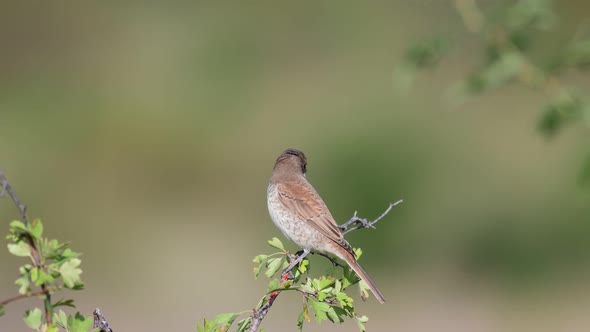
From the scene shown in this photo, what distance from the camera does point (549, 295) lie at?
1064cm

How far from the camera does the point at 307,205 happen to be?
5219 millimetres

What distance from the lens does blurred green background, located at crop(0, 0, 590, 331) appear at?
35.7 feet

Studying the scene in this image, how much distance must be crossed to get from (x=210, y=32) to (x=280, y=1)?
128 cm

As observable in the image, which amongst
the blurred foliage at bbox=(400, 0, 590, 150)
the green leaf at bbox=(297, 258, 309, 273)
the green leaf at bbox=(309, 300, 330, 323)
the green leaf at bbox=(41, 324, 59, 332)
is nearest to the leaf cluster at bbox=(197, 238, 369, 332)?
the green leaf at bbox=(309, 300, 330, 323)

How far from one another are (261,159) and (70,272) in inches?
452

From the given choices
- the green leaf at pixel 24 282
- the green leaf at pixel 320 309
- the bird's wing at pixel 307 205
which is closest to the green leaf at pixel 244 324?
the green leaf at pixel 320 309

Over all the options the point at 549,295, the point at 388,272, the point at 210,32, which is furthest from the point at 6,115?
the point at 549,295

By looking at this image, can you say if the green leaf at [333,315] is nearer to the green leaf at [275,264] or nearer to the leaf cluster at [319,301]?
the leaf cluster at [319,301]

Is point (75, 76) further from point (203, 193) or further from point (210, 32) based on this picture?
point (203, 193)

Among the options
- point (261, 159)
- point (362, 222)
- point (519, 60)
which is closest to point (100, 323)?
point (362, 222)

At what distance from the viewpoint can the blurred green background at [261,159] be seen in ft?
35.7

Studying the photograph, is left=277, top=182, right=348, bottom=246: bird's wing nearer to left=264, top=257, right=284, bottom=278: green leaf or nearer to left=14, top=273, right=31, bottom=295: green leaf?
left=264, top=257, right=284, bottom=278: green leaf

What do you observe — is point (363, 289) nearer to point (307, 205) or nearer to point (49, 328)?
point (49, 328)

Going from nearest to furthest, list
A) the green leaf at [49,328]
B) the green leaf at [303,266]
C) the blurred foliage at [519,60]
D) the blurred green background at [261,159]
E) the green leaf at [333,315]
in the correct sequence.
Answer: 1. the green leaf at [49,328]
2. the green leaf at [333,315]
3. the green leaf at [303,266]
4. the blurred foliage at [519,60]
5. the blurred green background at [261,159]
